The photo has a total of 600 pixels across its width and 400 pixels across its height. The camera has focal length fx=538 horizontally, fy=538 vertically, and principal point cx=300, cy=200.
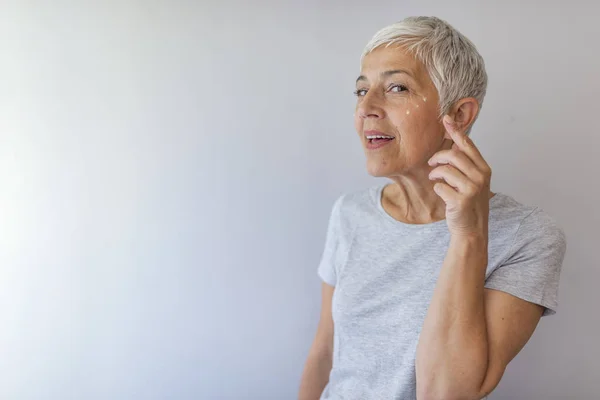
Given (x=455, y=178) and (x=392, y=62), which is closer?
(x=455, y=178)

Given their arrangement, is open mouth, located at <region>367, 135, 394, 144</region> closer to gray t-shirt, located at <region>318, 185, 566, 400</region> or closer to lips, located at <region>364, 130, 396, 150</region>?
lips, located at <region>364, 130, 396, 150</region>

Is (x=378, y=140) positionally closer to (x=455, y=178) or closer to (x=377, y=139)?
(x=377, y=139)

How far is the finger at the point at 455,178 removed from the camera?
3.12ft

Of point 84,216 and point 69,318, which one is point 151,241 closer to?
point 84,216

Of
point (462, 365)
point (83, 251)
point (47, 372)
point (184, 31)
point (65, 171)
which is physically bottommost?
point (47, 372)

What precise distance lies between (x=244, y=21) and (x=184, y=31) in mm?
162

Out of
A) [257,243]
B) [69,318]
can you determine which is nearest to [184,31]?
[257,243]

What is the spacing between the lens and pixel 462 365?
968 mm

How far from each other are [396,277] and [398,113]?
1.15 ft

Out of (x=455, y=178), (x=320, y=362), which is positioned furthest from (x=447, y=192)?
(x=320, y=362)

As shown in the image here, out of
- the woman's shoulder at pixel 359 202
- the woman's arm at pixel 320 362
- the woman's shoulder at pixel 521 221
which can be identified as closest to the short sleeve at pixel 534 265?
the woman's shoulder at pixel 521 221

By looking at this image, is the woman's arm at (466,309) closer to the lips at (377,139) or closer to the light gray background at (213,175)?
the lips at (377,139)

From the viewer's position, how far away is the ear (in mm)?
1116

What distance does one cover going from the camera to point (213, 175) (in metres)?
1.47
